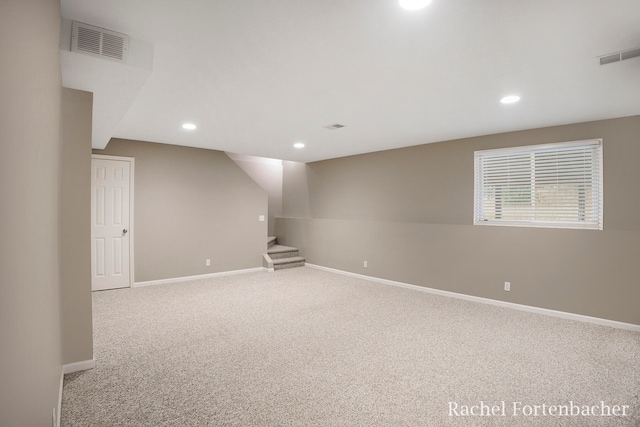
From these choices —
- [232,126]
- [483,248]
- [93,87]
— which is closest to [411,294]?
[483,248]

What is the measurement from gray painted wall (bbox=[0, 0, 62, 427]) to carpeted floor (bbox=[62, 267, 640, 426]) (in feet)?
3.72

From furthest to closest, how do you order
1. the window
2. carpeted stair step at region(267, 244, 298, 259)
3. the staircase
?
carpeted stair step at region(267, 244, 298, 259), the staircase, the window

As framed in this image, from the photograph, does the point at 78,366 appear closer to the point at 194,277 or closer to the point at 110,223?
the point at 110,223

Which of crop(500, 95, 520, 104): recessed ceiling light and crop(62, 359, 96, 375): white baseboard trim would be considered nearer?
crop(62, 359, 96, 375): white baseboard trim

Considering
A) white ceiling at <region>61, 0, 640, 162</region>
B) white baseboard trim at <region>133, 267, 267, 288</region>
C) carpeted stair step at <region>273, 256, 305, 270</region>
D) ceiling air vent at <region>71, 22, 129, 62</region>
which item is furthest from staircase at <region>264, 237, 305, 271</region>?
ceiling air vent at <region>71, 22, 129, 62</region>

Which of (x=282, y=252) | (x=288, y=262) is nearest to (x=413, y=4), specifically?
(x=288, y=262)

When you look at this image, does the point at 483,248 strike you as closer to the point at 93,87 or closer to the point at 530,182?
the point at 530,182

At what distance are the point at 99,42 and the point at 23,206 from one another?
163 centimetres

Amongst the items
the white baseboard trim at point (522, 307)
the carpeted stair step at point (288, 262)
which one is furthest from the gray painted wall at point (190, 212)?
the white baseboard trim at point (522, 307)

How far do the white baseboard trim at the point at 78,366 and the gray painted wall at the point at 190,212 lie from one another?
2922mm

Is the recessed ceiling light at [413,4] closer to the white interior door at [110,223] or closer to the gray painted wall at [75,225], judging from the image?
the gray painted wall at [75,225]

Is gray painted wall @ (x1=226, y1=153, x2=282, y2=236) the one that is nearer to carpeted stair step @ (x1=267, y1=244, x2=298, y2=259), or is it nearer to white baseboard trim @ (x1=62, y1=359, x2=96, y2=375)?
carpeted stair step @ (x1=267, y1=244, x2=298, y2=259)

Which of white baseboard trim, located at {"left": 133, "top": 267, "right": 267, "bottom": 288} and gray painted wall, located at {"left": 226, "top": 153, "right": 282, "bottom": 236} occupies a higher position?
gray painted wall, located at {"left": 226, "top": 153, "right": 282, "bottom": 236}

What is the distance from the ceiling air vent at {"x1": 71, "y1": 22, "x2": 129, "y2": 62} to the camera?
1.96 m
